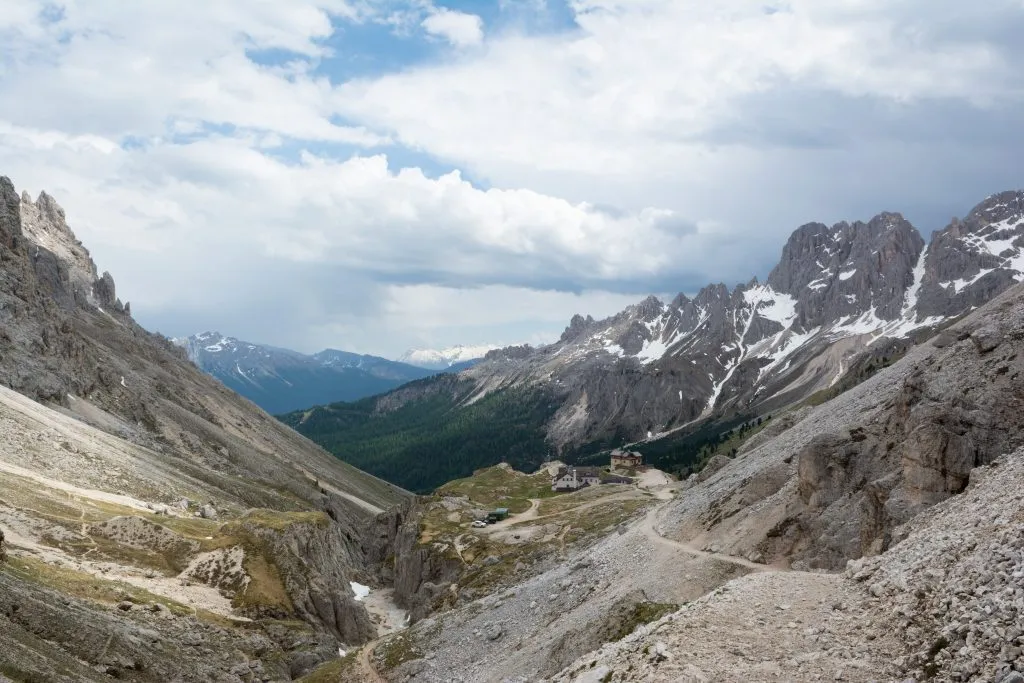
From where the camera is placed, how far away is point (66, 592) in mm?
59781

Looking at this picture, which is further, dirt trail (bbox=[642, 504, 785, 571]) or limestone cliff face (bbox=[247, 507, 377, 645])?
limestone cliff face (bbox=[247, 507, 377, 645])

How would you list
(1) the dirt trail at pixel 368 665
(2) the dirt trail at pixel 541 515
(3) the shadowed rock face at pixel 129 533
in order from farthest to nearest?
(2) the dirt trail at pixel 541 515
(1) the dirt trail at pixel 368 665
(3) the shadowed rock face at pixel 129 533

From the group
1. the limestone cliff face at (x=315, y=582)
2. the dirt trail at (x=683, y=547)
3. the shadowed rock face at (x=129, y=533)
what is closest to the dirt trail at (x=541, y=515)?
the limestone cliff face at (x=315, y=582)

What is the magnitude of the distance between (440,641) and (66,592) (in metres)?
31.9

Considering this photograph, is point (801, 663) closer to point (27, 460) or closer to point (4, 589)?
point (4, 589)

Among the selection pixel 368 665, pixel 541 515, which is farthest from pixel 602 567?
pixel 541 515

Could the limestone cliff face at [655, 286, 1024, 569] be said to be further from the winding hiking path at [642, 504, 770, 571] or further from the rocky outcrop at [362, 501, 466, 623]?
the rocky outcrop at [362, 501, 466, 623]

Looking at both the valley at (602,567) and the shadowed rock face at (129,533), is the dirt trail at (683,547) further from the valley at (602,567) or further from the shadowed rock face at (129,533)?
the shadowed rock face at (129,533)

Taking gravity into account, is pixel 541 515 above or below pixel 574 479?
below

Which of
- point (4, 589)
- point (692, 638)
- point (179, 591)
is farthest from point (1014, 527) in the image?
point (179, 591)

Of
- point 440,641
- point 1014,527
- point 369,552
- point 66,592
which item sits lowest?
point 369,552

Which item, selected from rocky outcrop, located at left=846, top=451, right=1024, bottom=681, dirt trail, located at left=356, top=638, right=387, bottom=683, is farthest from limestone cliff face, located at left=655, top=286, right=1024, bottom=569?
dirt trail, located at left=356, top=638, right=387, bottom=683

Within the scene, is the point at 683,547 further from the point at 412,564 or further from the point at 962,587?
the point at 412,564

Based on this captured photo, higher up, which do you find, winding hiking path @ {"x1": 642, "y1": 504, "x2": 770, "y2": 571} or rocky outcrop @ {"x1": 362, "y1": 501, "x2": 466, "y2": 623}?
winding hiking path @ {"x1": 642, "y1": 504, "x2": 770, "y2": 571}
